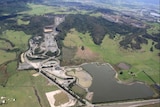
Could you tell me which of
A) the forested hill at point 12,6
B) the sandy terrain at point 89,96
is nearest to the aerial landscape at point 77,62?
the sandy terrain at point 89,96

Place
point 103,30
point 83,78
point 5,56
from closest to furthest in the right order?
1. point 83,78
2. point 5,56
3. point 103,30

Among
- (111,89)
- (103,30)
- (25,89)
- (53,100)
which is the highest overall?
(103,30)

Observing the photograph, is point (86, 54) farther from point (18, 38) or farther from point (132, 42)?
point (18, 38)

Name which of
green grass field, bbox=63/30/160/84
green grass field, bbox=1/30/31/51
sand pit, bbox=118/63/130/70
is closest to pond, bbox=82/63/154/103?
green grass field, bbox=63/30/160/84

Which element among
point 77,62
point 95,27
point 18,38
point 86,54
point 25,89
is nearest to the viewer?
point 25,89

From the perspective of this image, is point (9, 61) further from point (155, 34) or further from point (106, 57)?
point (155, 34)

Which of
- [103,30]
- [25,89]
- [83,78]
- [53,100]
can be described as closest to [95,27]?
[103,30]

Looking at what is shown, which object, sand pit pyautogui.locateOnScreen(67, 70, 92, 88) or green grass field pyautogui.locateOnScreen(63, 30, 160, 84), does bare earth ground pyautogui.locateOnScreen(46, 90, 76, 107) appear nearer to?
sand pit pyautogui.locateOnScreen(67, 70, 92, 88)
